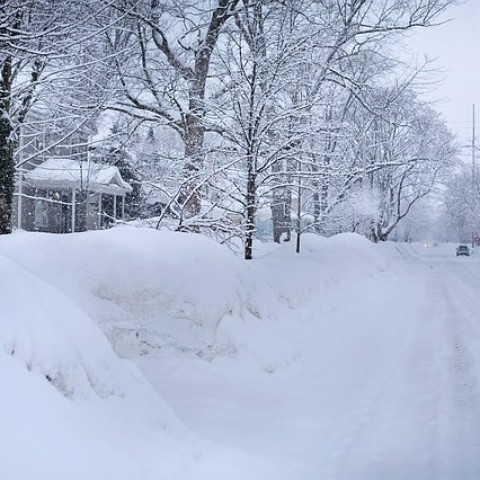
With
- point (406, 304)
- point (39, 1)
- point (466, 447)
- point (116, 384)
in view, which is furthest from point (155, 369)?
point (406, 304)

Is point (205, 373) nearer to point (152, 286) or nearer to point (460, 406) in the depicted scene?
point (152, 286)

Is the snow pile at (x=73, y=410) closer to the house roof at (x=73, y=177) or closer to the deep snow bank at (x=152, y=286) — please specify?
the deep snow bank at (x=152, y=286)

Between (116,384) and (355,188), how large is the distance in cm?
3343

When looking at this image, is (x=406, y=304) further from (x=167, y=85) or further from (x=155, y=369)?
(x=155, y=369)

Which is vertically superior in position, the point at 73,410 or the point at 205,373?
the point at 73,410

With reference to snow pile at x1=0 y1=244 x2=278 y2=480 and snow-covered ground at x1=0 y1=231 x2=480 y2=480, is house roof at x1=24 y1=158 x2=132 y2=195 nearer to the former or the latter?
snow-covered ground at x1=0 y1=231 x2=480 y2=480

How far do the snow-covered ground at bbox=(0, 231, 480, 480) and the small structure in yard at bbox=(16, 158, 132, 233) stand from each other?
17.1 m

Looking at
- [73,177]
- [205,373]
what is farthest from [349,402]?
[73,177]

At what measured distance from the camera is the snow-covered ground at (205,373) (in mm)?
3807

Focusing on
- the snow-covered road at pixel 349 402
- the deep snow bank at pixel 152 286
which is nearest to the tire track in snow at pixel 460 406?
the snow-covered road at pixel 349 402

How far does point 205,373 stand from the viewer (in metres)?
7.54

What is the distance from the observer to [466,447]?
5367 millimetres

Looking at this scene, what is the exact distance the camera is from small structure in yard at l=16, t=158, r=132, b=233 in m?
28.1

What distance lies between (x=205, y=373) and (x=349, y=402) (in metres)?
1.74
